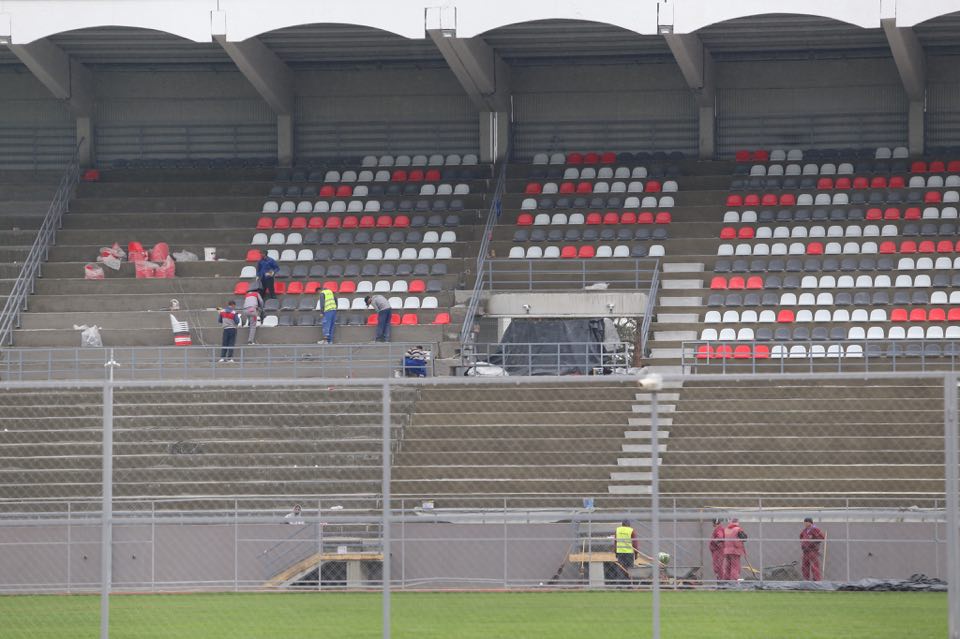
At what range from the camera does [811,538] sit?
69.3 feet

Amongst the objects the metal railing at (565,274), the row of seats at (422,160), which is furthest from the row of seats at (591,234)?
the row of seats at (422,160)

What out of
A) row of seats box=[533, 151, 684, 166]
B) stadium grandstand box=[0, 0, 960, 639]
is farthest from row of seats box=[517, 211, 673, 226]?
row of seats box=[533, 151, 684, 166]

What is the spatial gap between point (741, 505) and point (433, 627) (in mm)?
7452

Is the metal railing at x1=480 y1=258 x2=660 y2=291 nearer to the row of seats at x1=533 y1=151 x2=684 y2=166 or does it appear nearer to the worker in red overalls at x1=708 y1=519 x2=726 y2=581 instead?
the row of seats at x1=533 y1=151 x2=684 y2=166

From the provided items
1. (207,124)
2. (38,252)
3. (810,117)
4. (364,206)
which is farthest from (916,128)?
(38,252)

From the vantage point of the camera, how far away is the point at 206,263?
115 feet

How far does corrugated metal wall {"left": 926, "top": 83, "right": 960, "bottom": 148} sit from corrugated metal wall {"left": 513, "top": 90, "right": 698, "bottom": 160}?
508 centimetres

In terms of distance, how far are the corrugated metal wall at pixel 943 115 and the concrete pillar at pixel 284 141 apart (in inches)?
558

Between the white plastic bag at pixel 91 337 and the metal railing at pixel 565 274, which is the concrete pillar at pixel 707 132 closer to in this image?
the metal railing at pixel 565 274

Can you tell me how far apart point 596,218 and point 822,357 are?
6.85 meters

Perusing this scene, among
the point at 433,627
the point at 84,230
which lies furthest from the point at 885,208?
the point at 433,627

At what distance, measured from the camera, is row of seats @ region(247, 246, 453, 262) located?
34.8 m

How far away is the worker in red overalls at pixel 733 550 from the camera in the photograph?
20344 millimetres

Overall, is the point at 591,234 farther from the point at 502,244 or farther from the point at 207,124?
the point at 207,124
